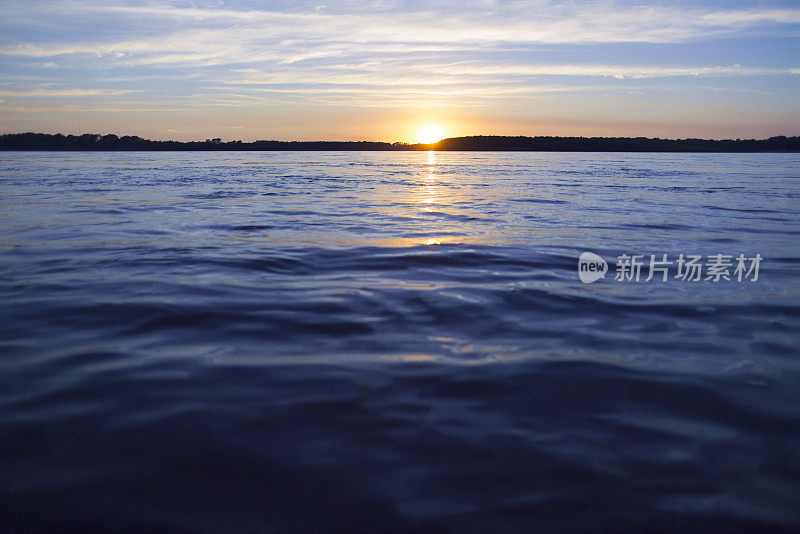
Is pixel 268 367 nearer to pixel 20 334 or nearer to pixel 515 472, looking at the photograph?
pixel 515 472

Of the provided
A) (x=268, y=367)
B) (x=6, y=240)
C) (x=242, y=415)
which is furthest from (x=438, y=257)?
(x=6, y=240)

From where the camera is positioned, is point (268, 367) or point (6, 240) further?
point (6, 240)

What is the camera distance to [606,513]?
2.75 meters

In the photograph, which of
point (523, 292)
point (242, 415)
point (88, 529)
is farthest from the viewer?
point (523, 292)

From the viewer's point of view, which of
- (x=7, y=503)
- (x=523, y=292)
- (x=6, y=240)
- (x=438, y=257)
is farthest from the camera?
(x=6, y=240)

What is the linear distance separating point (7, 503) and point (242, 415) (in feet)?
4.49

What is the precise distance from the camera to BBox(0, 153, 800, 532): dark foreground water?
2826 mm

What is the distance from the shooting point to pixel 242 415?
375 centimetres

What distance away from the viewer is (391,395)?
404 cm

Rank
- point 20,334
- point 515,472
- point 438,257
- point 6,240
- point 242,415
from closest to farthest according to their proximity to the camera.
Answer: point 515,472, point 242,415, point 20,334, point 438,257, point 6,240

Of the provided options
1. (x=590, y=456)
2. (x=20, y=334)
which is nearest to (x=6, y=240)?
(x=20, y=334)

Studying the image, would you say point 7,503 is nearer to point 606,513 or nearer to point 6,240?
point 606,513

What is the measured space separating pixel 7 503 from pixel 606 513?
316cm

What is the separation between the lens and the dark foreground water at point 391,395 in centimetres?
283
